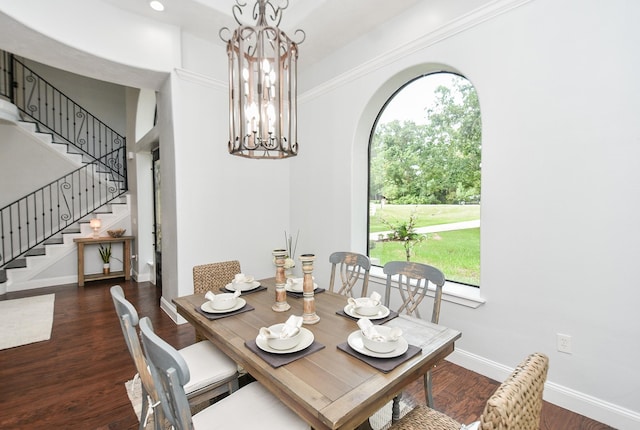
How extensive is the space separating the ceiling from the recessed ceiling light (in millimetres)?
41

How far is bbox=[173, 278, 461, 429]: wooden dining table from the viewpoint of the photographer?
1.05 m

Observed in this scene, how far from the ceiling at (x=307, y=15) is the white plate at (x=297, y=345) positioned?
295cm

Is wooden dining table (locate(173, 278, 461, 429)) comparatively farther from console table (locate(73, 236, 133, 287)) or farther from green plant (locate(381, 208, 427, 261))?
console table (locate(73, 236, 133, 287))

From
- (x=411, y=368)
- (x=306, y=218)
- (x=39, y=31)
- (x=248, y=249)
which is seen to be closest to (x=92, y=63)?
(x=39, y=31)

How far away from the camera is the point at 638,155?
1.77 metres

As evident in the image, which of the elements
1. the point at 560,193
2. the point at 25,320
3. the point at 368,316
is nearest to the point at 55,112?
the point at 25,320

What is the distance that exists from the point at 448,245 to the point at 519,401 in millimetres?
2375

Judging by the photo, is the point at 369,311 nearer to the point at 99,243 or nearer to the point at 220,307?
the point at 220,307

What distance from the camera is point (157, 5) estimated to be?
3.02m

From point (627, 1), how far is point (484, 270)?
1930 millimetres

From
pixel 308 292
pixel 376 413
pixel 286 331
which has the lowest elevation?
pixel 376 413

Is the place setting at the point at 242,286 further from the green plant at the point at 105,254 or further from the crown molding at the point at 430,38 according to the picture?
the green plant at the point at 105,254

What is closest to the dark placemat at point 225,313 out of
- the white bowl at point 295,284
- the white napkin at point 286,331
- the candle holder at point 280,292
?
the candle holder at point 280,292

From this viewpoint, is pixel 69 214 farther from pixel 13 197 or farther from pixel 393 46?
pixel 393 46
